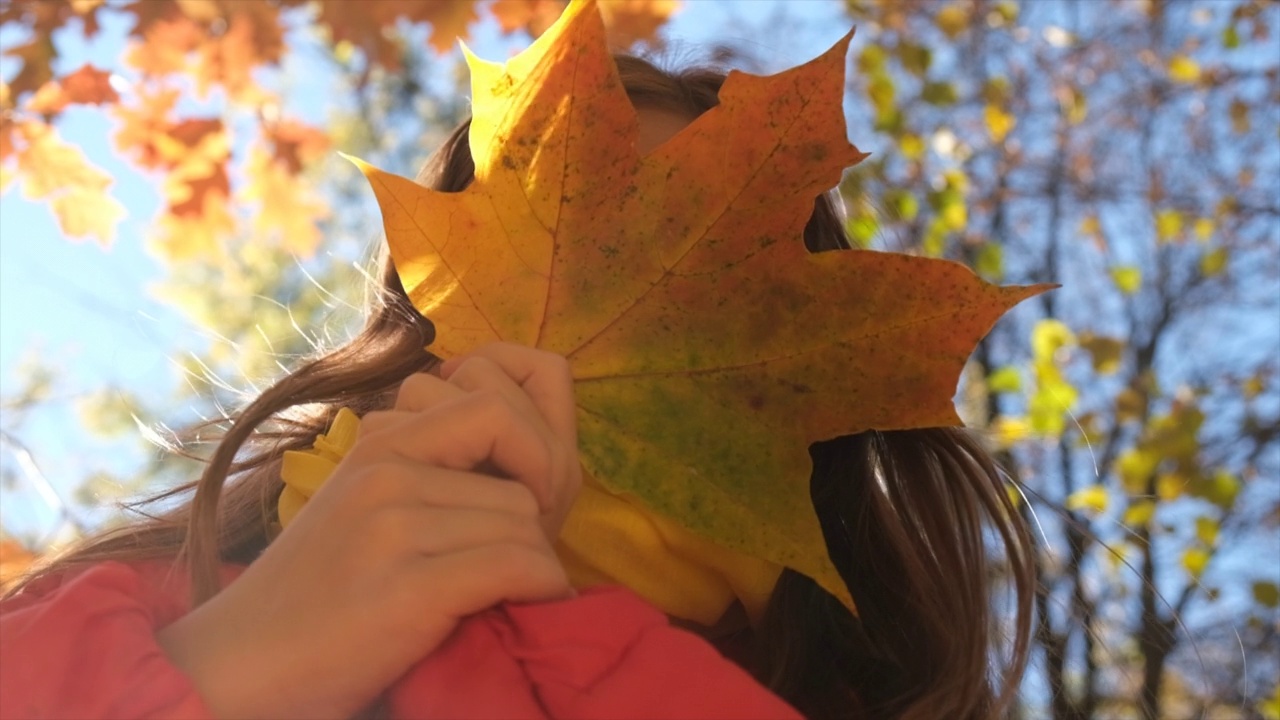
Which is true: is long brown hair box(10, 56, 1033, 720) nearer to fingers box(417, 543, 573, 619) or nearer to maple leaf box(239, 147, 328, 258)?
fingers box(417, 543, 573, 619)

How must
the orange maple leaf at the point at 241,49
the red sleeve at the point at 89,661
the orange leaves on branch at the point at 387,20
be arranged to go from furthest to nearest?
the orange maple leaf at the point at 241,49 < the orange leaves on branch at the point at 387,20 < the red sleeve at the point at 89,661

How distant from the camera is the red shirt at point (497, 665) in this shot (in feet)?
2.07

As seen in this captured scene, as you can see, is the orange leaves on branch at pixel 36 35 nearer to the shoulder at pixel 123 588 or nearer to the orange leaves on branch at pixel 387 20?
the orange leaves on branch at pixel 387 20

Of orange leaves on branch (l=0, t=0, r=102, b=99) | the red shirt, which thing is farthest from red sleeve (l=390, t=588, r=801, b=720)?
orange leaves on branch (l=0, t=0, r=102, b=99)

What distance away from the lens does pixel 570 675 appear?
671 mm

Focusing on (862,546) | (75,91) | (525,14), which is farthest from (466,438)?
(75,91)

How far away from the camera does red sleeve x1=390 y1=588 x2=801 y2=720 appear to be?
2.16 feet

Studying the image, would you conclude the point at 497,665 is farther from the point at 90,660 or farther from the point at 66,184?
the point at 66,184

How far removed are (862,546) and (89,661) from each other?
2.22 feet

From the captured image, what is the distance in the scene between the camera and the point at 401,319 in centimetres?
116

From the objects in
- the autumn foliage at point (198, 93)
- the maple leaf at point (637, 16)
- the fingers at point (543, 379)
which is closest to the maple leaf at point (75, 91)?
the autumn foliage at point (198, 93)

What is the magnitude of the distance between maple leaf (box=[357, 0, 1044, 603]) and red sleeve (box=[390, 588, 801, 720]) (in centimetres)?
14

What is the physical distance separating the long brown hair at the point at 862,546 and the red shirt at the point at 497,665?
0.27m

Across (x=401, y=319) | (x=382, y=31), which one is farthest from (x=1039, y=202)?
(x=401, y=319)
